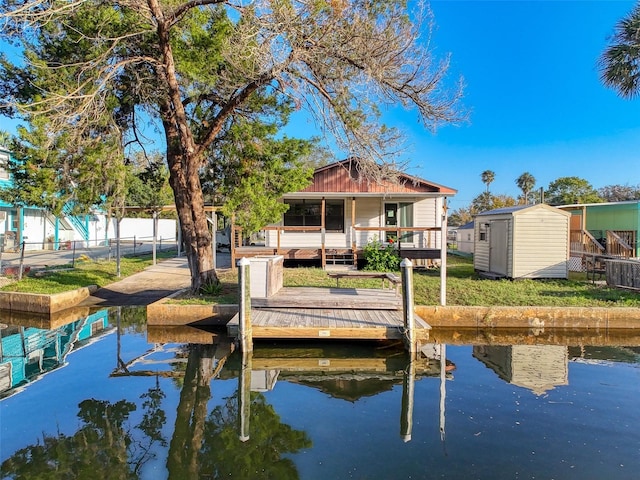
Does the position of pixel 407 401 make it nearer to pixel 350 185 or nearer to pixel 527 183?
pixel 350 185

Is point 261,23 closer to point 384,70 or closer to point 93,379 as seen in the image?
point 384,70

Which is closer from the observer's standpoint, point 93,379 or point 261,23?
point 93,379

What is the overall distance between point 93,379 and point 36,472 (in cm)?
268

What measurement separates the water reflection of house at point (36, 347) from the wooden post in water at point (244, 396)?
3090 millimetres

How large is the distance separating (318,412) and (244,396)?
1.13m

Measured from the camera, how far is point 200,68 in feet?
32.7

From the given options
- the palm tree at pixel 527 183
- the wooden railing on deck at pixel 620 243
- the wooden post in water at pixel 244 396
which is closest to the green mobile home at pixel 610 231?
the wooden railing on deck at pixel 620 243

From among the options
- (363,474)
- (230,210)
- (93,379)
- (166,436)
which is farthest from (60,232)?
(363,474)

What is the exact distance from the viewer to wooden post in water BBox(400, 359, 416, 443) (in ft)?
15.6

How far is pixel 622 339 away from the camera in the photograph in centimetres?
856

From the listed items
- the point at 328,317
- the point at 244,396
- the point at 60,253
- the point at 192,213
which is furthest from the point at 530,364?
A: the point at 60,253

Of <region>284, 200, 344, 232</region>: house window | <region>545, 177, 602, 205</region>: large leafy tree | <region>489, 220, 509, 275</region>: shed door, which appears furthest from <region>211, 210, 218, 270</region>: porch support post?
<region>545, 177, 602, 205</region>: large leafy tree

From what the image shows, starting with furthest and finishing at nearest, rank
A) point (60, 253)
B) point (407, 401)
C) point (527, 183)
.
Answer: point (527, 183) → point (60, 253) → point (407, 401)

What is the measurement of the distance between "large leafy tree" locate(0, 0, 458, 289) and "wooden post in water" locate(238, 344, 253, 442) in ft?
13.6
